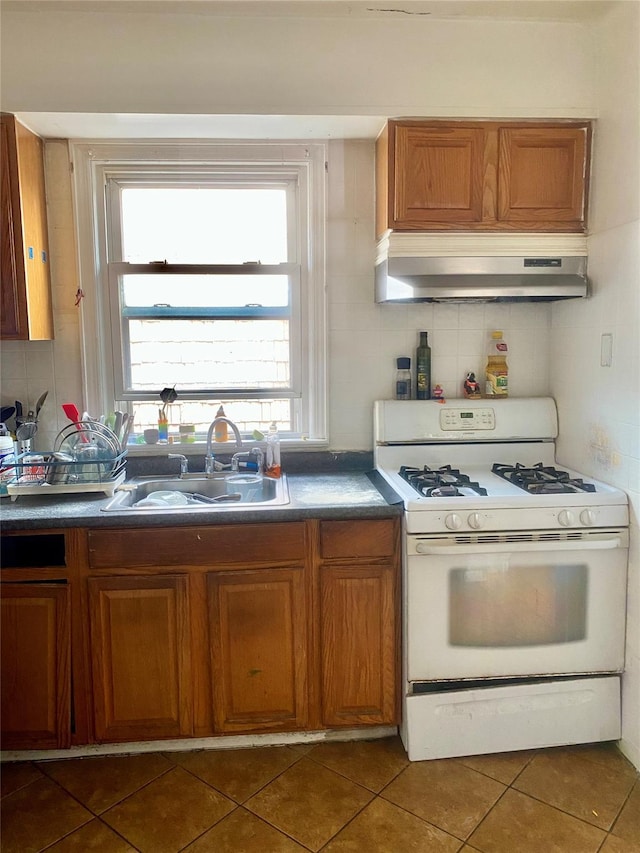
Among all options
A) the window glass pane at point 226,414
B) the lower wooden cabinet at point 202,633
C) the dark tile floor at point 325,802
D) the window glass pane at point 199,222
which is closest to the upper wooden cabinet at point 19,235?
the window glass pane at point 199,222

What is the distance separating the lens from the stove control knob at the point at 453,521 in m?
2.06

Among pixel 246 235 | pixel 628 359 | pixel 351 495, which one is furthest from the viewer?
pixel 246 235

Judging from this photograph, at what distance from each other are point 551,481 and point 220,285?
1564 mm

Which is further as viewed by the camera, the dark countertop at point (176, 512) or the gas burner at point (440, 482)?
the gas burner at point (440, 482)

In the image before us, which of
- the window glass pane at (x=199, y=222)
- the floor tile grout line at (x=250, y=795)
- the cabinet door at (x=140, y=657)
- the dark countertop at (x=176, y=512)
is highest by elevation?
the window glass pane at (x=199, y=222)

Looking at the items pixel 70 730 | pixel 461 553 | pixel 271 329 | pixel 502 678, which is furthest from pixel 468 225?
pixel 70 730

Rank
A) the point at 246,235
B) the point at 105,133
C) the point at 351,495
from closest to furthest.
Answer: the point at 351,495 → the point at 105,133 → the point at 246,235

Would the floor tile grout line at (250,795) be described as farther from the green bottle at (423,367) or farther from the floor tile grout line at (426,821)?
the green bottle at (423,367)

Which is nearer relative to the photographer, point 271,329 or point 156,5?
point 156,5

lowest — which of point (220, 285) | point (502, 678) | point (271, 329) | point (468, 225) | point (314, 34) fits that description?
point (502, 678)

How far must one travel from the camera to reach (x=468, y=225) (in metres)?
2.29

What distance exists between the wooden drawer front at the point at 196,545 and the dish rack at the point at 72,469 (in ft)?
0.93

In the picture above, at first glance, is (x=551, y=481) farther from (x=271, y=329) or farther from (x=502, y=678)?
(x=271, y=329)

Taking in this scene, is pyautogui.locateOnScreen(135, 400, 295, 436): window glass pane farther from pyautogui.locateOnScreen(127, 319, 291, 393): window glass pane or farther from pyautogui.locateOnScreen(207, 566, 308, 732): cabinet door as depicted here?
pyautogui.locateOnScreen(207, 566, 308, 732): cabinet door
